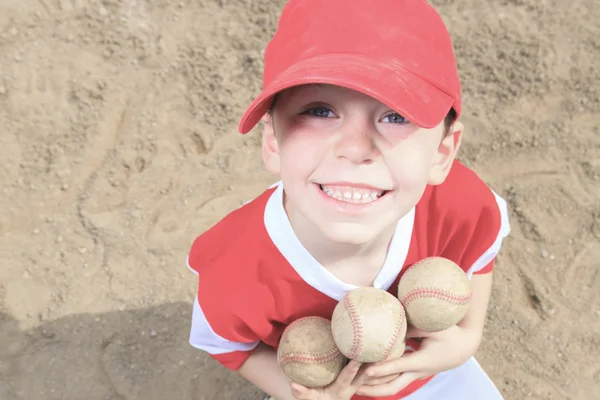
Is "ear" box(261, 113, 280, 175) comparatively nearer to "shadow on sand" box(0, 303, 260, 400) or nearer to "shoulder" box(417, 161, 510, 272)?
"shoulder" box(417, 161, 510, 272)

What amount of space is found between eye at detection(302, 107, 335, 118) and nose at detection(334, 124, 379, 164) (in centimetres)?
5

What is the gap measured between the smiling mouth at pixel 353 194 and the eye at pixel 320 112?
16cm

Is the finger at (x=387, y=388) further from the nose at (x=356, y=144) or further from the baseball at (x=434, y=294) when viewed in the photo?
the nose at (x=356, y=144)

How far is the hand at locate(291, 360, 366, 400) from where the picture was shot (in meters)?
1.65

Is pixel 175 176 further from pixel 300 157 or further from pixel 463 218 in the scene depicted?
pixel 300 157

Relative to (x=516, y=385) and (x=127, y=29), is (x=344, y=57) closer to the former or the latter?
(x=516, y=385)

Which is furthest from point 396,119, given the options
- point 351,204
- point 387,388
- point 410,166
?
point 387,388

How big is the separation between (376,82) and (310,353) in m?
0.79

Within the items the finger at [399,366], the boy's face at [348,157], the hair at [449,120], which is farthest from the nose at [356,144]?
the finger at [399,366]

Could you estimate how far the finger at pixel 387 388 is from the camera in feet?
5.97

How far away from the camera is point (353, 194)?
134 cm

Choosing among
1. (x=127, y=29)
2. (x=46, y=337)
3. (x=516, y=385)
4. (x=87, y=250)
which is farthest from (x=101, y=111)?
(x=516, y=385)

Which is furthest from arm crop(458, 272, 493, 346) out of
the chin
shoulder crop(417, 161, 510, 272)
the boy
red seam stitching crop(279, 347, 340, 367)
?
the chin

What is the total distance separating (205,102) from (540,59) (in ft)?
6.35
